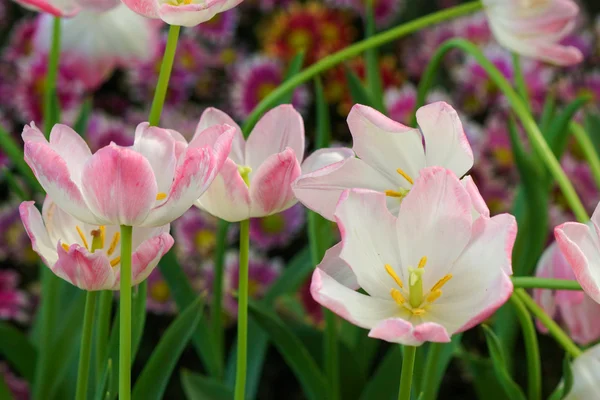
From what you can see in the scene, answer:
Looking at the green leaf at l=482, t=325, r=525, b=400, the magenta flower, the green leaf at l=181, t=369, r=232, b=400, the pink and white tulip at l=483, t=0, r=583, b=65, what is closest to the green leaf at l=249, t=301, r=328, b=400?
the green leaf at l=181, t=369, r=232, b=400

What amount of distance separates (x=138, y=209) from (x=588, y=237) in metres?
0.20

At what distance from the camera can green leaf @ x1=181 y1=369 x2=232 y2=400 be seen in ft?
2.02

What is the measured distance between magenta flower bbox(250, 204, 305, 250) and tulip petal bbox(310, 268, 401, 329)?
619mm

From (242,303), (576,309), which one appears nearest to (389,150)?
(242,303)

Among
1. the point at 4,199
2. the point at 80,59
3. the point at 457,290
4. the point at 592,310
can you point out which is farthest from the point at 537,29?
the point at 4,199

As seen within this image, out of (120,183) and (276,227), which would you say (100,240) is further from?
(276,227)

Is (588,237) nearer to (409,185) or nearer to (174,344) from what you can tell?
(409,185)

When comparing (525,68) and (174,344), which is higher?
(525,68)

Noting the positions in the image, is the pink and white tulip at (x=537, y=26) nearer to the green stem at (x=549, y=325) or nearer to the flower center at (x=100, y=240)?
the green stem at (x=549, y=325)

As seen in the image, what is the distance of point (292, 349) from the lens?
0.61m

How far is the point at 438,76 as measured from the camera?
123cm

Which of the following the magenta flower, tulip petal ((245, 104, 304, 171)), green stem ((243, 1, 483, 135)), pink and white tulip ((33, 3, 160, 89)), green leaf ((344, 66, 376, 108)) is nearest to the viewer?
tulip petal ((245, 104, 304, 171))

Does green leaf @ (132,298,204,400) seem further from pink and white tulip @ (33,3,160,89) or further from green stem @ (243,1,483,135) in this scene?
pink and white tulip @ (33,3,160,89)

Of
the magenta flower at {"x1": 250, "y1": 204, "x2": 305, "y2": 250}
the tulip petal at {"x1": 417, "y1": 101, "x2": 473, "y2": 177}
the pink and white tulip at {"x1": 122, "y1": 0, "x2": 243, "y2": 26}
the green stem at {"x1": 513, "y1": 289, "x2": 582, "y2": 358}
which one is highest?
the pink and white tulip at {"x1": 122, "y1": 0, "x2": 243, "y2": 26}
